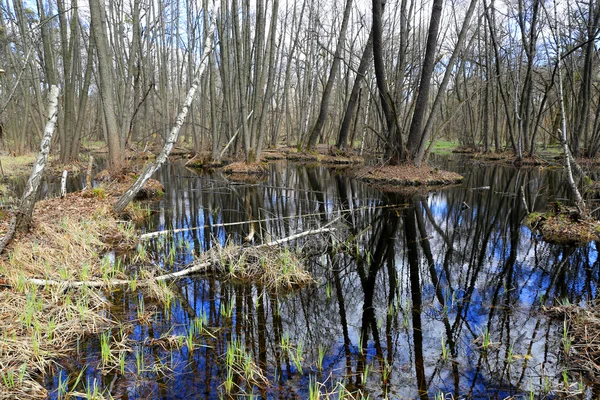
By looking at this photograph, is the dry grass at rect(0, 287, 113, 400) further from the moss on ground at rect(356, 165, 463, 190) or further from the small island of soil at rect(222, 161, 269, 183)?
the small island of soil at rect(222, 161, 269, 183)

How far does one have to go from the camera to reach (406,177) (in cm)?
1377

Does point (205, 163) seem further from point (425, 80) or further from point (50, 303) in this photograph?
point (50, 303)

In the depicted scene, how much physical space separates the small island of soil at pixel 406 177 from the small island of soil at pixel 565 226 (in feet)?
19.7

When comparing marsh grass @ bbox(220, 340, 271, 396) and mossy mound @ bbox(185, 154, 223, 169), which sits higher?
mossy mound @ bbox(185, 154, 223, 169)

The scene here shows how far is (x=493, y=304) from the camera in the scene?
173 inches

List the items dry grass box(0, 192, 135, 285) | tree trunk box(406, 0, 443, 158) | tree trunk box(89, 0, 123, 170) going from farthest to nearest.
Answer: tree trunk box(406, 0, 443, 158) < tree trunk box(89, 0, 123, 170) < dry grass box(0, 192, 135, 285)

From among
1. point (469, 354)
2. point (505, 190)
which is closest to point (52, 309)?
point (469, 354)

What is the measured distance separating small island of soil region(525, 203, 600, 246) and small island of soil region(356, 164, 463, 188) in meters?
6.00

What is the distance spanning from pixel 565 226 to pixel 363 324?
5149mm

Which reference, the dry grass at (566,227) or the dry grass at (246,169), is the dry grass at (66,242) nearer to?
the dry grass at (566,227)

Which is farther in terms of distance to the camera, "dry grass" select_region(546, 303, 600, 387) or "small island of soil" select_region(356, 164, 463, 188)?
"small island of soil" select_region(356, 164, 463, 188)

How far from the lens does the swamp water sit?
2.96 m

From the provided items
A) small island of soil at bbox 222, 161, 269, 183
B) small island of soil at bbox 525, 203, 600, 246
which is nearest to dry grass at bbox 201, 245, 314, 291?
small island of soil at bbox 525, 203, 600, 246

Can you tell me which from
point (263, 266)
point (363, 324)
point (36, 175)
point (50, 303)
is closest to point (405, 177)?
point (263, 266)
